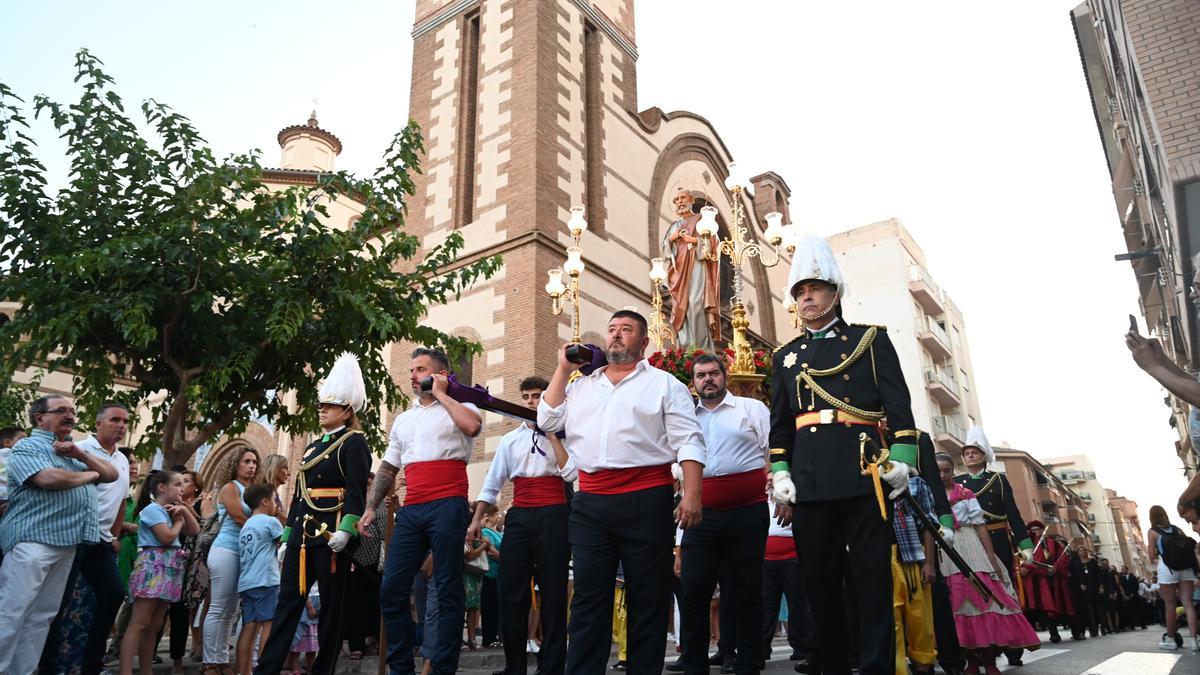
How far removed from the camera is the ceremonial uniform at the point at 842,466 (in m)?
3.78

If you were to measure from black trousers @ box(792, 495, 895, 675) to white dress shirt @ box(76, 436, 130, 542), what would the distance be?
4.87 meters

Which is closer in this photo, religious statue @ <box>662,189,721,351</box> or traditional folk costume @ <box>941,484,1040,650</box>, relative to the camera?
traditional folk costume @ <box>941,484,1040,650</box>

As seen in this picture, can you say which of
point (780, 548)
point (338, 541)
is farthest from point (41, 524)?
point (780, 548)

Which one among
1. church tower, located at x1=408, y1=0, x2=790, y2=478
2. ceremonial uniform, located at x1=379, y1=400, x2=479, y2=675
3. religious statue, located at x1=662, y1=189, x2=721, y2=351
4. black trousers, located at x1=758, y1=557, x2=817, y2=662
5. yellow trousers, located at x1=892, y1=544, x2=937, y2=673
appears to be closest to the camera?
ceremonial uniform, located at x1=379, y1=400, x2=479, y2=675

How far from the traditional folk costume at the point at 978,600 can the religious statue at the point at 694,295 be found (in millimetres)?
5402

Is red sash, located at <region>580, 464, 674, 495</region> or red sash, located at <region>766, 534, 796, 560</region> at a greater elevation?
red sash, located at <region>580, 464, 674, 495</region>

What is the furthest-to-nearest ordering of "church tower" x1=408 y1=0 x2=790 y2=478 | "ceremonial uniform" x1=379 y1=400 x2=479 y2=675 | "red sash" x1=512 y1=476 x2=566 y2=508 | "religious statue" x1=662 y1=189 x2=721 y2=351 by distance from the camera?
"church tower" x1=408 y1=0 x2=790 y2=478 → "religious statue" x1=662 y1=189 x2=721 y2=351 → "red sash" x1=512 y1=476 x2=566 y2=508 → "ceremonial uniform" x1=379 y1=400 x2=479 y2=675

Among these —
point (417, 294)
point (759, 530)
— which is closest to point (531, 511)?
point (759, 530)

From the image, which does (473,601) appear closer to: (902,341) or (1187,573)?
(1187,573)

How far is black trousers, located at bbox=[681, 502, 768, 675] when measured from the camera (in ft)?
15.8

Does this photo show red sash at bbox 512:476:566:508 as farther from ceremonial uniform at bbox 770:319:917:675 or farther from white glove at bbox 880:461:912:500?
white glove at bbox 880:461:912:500

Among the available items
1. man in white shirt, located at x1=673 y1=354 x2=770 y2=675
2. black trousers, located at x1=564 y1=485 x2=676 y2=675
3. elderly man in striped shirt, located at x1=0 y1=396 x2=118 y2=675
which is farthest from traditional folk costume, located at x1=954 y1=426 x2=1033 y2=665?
elderly man in striped shirt, located at x1=0 y1=396 x2=118 y2=675

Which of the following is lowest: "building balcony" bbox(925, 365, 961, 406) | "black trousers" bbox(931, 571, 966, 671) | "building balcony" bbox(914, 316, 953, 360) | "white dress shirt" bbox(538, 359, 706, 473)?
"black trousers" bbox(931, 571, 966, 671)

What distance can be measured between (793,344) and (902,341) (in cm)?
4206
